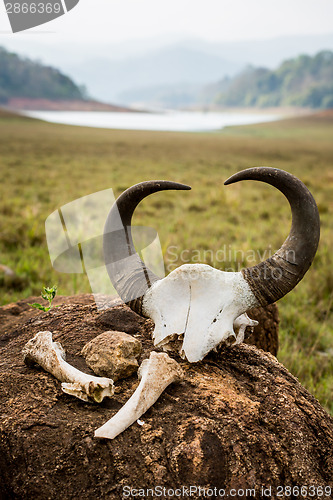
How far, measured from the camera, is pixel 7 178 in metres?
15.1

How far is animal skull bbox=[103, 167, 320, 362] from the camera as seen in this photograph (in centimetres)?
227

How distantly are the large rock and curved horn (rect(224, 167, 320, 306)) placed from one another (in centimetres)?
53

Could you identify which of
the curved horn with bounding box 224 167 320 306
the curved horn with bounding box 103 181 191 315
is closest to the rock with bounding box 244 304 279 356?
the curved horn with bounding box 224 167 320 306

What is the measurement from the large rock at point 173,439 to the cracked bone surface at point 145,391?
0.18 feet

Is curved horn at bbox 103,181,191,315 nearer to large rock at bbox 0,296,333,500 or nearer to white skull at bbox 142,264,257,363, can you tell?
white skull at bbox 142,264,257,363

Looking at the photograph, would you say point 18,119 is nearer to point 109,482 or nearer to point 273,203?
point 273,203

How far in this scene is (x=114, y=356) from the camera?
88.3 inches

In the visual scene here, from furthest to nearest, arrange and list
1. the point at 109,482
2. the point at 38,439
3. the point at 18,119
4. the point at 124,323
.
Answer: the point at 18,119 < the point at 124,323 < the point at 38,439 < the point at 109,482

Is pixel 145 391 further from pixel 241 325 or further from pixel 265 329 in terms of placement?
pixel 265 329

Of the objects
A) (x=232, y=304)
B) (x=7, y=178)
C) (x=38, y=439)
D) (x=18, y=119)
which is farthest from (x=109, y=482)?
(x=18, y=119)

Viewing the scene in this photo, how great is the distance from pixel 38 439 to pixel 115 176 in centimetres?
1475

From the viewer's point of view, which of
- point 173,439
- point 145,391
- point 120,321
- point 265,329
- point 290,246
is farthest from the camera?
point 265,329

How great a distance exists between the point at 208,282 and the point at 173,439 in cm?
87

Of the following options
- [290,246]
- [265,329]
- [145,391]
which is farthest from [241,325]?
[265,329]
